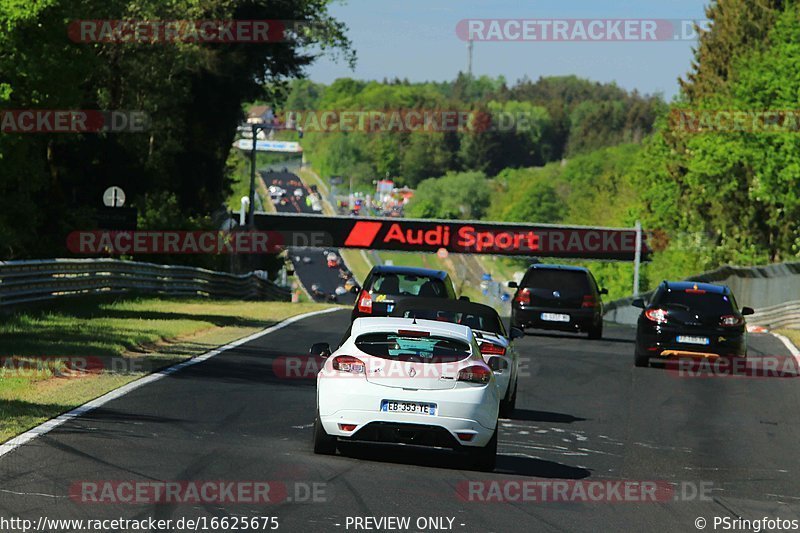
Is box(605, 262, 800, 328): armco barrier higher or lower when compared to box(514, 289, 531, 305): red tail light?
lower

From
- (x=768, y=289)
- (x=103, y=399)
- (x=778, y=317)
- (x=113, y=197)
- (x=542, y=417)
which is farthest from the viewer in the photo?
(x=768, y=289)

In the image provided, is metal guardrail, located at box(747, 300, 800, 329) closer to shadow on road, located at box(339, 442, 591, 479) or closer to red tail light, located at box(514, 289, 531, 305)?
red tail light, located at box(514, 289, 531, 305)

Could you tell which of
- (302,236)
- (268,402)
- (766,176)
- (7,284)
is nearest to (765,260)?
(766,176)

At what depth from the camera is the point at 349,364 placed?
523 inches

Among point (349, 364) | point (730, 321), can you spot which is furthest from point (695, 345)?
point (349, 364)

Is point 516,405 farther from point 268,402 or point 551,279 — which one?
point 551,279

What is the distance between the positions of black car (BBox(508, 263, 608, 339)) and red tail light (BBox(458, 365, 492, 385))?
1958 cm

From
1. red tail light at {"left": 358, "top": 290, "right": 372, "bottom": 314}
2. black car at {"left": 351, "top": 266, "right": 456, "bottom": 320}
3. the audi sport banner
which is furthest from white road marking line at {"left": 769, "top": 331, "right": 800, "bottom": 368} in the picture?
the audi sport banner

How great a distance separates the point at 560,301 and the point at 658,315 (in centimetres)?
666

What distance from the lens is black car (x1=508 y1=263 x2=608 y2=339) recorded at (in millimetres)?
32750

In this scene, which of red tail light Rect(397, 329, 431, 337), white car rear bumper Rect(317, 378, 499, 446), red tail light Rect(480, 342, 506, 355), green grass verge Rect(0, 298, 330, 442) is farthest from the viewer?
red tail light Rect(480, 342, 506, 355)

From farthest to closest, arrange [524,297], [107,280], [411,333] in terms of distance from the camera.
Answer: [107,280] → [524,297] → [411,333]

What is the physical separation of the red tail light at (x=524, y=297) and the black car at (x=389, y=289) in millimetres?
7490

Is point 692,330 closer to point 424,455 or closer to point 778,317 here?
point 424,455
